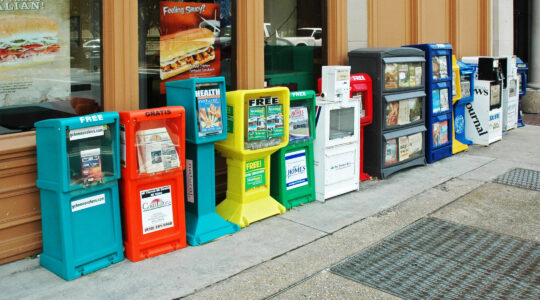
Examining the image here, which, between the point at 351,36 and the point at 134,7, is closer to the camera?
the point at 134,7

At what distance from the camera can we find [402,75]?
7.48 metres

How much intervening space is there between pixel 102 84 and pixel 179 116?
3.33 feet

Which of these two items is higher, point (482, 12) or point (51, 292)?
point (482, 12)

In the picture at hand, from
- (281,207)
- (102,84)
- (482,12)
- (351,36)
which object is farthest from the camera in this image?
(482,12)

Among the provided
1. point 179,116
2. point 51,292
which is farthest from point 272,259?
point 51,292

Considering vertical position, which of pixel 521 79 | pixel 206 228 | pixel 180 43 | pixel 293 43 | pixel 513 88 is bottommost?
pixel 206 228

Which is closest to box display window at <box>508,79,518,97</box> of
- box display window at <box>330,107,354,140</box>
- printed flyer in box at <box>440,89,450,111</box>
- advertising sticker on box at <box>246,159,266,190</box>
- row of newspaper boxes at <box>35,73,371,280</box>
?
printed flyer in box at <box>440,89,450,111</box>

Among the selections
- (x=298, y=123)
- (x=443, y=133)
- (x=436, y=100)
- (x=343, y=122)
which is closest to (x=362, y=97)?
(x=343, y=122)

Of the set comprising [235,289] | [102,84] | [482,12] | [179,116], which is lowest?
[235,289]

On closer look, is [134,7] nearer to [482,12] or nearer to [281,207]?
[281,207]

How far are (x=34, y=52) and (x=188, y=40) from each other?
1813mm

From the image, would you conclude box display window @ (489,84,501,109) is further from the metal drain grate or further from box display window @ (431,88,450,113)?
the metal drain grate

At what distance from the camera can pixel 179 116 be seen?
4.81m

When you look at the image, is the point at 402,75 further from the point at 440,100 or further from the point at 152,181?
the point at 152,181
